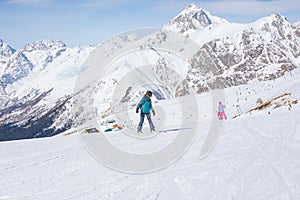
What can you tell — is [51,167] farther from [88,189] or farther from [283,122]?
[283,122]

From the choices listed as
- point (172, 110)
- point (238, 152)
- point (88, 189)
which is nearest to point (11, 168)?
point (88, 189)

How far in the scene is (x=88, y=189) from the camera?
834 cm

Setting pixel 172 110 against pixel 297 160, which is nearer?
pixel 297 160

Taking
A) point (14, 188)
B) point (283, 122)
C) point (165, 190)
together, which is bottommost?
point (14, 188)

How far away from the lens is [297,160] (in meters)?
9.12

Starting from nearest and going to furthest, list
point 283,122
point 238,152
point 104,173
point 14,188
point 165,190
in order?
point 165,190, point 14,188, point 104,173, point 238,152, point 283,122

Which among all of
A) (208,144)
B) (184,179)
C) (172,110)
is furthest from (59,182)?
(172,110)

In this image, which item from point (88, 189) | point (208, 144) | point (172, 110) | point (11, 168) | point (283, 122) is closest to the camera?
point (88, 189)

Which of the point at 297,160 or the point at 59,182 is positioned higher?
the point at 297,160

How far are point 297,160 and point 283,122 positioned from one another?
7.66 metres

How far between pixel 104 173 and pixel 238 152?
13.5 ft

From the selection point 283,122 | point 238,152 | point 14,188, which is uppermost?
point 283,122

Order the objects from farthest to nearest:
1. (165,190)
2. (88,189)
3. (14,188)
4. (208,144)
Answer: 1. (208,144)
2. (14,188)
3. (88,189)
4. (165,190)

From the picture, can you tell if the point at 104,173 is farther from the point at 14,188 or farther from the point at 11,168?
the point at 11,168
